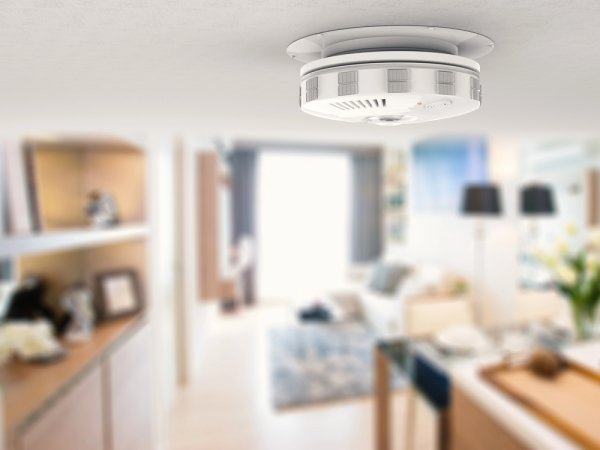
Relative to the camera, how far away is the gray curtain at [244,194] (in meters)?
6.04

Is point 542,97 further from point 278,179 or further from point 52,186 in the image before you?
point 278,179

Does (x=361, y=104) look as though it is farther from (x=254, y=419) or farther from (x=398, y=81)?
(x=254, y=419)

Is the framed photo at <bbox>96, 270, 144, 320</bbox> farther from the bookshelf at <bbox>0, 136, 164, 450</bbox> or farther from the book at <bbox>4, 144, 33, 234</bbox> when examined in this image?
the book at <bbox>4, 144, 33, 234</bbox>

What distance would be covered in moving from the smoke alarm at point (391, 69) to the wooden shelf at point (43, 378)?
1204 mm

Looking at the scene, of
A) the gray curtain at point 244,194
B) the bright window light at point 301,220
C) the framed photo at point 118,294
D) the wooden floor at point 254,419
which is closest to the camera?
the framed photo at point 118,294

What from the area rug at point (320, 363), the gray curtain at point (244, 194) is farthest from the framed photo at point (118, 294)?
the gray curtain at point (244, 194)

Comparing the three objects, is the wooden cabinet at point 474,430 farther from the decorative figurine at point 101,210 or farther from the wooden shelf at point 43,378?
the decorative figurine at point 101,210

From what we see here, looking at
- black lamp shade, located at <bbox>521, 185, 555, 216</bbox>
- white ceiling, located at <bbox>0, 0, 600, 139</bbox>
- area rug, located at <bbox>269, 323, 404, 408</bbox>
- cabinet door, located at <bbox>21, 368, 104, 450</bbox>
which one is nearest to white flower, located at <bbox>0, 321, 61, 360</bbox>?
cabinet door, located at <bbox>21, 368, 104, 450</bbox>

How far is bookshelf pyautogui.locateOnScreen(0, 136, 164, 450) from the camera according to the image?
3.66 ft

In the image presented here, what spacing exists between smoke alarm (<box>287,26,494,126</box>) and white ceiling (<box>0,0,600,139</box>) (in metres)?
0.02

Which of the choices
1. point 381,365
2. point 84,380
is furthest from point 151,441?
point 381,365

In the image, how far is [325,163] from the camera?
6.29m

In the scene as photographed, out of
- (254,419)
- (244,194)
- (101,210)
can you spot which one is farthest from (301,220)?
(101,210)

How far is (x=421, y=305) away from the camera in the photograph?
3754 mm
